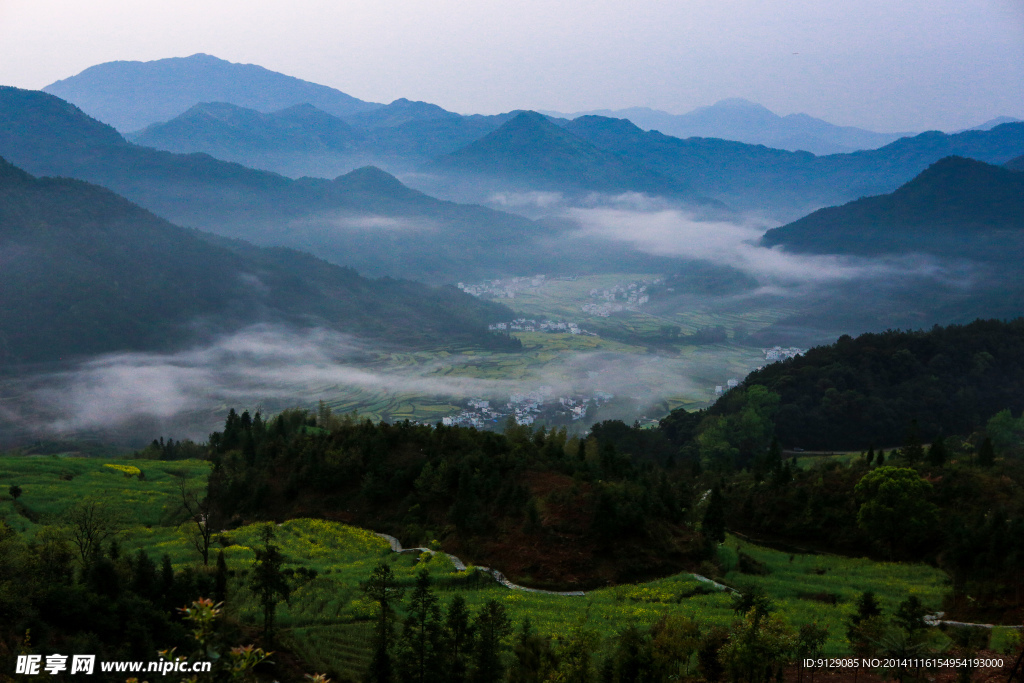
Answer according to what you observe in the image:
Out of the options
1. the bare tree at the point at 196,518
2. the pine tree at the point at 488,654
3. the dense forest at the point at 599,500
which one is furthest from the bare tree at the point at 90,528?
the pine tree at the point at 488,654

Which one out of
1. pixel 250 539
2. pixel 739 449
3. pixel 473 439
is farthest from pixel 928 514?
pixel 739 449

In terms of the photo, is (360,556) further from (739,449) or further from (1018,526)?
(739,449)

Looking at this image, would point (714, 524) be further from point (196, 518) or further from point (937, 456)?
point (196, 518)

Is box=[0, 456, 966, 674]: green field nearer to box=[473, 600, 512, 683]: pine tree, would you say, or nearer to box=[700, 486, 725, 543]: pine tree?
box=[700, 486, 725, 543]: pine tree

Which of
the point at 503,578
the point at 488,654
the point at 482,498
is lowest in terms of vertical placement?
the point at 503,578

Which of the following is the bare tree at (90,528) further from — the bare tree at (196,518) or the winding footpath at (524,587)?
the winding footpath at (524,587)

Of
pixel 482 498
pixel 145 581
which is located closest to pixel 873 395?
pixel 482 498
